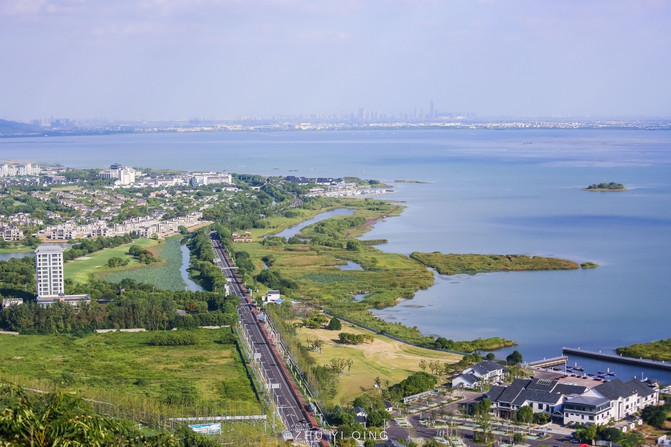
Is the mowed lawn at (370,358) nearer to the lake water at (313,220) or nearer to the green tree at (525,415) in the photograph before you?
the green tree at (525,415)

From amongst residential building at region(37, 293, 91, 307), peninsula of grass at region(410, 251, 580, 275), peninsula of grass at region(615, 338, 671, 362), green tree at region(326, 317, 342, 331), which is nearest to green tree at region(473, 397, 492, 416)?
peninsula of grass at region(615, 338, 671, 362)

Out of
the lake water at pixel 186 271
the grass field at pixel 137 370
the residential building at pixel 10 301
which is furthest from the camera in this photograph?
the lake water at pixel 186 271

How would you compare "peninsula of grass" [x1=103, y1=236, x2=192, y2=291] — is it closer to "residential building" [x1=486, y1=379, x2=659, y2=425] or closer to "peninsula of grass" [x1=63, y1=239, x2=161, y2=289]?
"peninsula of grass" [x1=63, y1=239, x2=161, y2=289]

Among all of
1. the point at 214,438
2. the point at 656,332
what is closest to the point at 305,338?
the point at 214,438

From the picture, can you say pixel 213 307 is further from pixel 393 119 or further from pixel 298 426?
pixel 393 119

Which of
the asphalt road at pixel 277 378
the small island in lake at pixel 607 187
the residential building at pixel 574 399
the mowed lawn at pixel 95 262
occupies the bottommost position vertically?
the mowed lawn at pixel 95 262

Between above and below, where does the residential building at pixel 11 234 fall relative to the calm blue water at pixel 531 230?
below

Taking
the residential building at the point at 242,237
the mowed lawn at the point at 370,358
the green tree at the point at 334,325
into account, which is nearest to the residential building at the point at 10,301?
the mowed lawn at the point at 370,358
